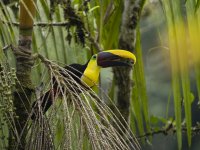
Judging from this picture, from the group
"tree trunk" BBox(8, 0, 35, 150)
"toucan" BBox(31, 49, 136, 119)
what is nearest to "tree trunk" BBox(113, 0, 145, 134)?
"toucan" BBox(31, 49, 136, 119)

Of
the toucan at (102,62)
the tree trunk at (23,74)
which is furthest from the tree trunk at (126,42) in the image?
the tree trunk at (23,74)

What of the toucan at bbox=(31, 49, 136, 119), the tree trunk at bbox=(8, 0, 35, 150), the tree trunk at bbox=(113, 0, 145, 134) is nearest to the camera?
the tree trunk at bbox=(8, 0, 35, 150)

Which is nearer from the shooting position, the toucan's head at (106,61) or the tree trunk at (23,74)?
the tree trunk at (23,74)

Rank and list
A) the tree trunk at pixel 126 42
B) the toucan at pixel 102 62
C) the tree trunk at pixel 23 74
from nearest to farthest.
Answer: the tree trunk at pixel 23 74
the toucan at pixel 102 62
the tree trunk at pixel 126 42

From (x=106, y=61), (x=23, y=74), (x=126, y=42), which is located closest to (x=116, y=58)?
(x=106, y=61)

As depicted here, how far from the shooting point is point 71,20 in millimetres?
1475

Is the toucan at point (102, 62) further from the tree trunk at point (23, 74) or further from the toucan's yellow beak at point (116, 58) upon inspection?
the tree trunk at point (23, 74)

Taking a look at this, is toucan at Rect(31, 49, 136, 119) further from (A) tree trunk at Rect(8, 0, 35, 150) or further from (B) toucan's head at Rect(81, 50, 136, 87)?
(A) tree trunk at Rect(8, 0, 35, 150)

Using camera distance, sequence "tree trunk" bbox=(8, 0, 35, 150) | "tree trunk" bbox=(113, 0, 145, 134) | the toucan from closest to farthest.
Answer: "tree trunk" bbox=(8, 0, 35, 150) → the toucan → "tree trunk" bbox=(113, 0, 145, 134)

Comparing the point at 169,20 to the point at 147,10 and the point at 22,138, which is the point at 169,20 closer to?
the point at 22,138

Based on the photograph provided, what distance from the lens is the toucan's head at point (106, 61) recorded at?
140 cm

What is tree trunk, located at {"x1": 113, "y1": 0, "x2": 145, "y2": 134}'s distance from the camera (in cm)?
157

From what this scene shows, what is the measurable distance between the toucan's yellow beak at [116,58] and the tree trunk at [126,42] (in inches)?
4.5

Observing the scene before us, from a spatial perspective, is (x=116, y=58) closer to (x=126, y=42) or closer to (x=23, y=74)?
(x=126, y=42)
